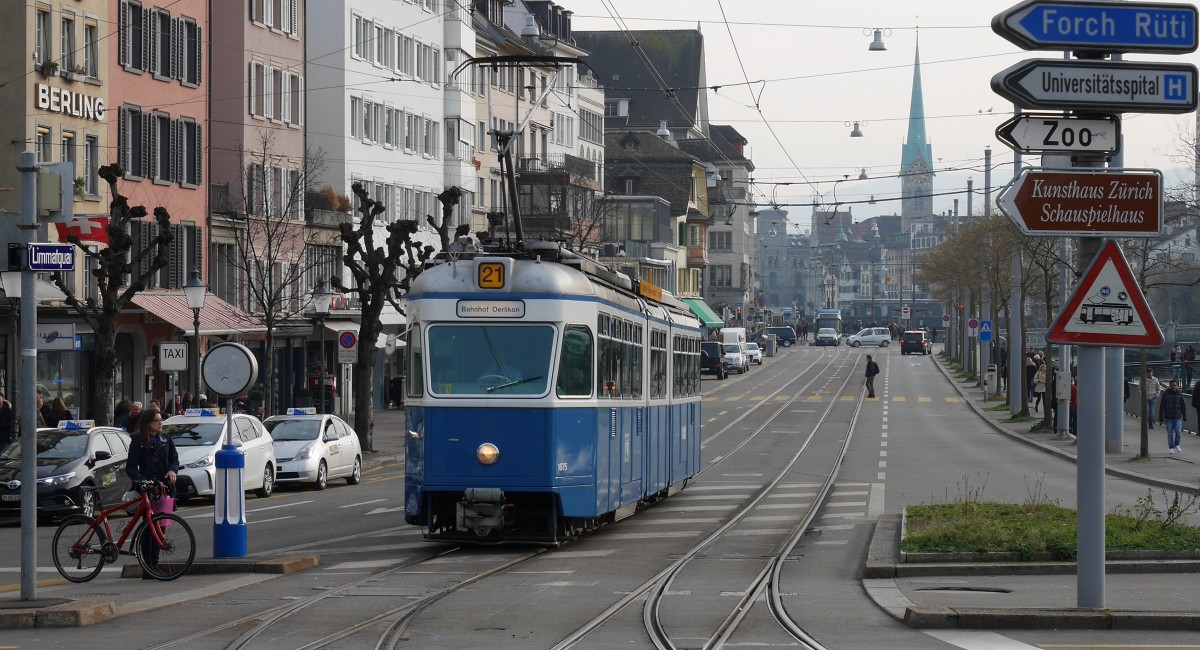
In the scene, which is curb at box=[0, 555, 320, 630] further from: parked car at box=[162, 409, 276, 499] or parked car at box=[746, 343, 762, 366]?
parked car at box=[746, 343, 762, 366]

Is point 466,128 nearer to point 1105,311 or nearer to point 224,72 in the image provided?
point 224,72

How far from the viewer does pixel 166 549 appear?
16859 mm

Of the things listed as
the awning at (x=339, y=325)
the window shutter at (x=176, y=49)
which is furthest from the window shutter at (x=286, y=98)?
the window shutter at (x=176, y=49)

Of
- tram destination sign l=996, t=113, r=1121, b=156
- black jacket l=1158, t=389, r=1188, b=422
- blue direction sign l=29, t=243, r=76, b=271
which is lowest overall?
black jacket l=1158, t=389, r=1188, b=422

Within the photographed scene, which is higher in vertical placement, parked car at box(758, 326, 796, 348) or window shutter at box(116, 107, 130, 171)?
window shutter at box(116, 107, 130, 171)

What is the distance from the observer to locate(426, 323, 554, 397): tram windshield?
735 inches

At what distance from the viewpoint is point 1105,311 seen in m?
12.2

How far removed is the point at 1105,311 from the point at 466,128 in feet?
207

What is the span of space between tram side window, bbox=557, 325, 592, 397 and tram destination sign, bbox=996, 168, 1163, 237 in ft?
24.3

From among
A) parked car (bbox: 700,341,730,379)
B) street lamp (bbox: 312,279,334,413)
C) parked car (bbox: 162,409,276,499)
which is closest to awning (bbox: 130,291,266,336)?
street lamp (bbox: 312,279,334,413)

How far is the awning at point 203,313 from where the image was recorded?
147ft

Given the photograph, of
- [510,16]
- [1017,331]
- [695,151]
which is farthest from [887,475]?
[695,151]

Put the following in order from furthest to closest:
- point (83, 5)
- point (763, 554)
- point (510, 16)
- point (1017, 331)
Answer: point (510, 16) → point (1017, 331) → point (83, 5) → point (763, 554)

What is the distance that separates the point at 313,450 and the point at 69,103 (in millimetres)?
14465
